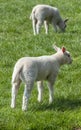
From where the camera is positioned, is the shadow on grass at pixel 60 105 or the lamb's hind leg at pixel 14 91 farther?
the shadow on grass at pixel 60 105

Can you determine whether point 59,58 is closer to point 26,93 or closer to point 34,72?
point 34,72

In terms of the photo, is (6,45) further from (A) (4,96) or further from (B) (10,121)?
(B) (10,121)

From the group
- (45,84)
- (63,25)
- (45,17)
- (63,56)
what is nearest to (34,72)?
(63,56)

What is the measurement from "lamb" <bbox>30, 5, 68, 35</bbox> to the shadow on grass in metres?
7.06

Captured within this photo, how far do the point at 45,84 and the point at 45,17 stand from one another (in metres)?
6.15

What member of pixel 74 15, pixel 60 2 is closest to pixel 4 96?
pixel 74 15

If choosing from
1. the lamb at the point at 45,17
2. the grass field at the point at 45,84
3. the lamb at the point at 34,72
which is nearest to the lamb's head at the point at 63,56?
the lamb at the point at 34,72

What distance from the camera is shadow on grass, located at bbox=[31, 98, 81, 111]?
9.35 metres

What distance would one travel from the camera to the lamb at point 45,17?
16.6m

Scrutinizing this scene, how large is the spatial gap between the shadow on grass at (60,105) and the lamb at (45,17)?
278 inches

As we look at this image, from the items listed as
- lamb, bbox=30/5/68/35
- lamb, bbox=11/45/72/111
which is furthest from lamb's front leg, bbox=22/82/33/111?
lamb, bbox=30/5/68/35

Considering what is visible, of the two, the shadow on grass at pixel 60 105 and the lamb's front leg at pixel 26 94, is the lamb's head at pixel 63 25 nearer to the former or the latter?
the shadow on grass at pixel 60 105

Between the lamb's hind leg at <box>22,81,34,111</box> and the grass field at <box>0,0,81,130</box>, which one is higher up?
the lamb's hind leg at <box>22,81,34,111</box>

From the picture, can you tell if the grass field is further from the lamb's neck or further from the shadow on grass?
the lamb's neck
